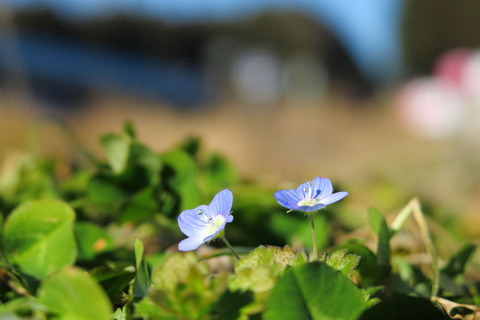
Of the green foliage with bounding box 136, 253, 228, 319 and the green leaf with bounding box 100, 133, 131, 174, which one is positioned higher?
the green foliage with bounding box 136, 253, 228, 319

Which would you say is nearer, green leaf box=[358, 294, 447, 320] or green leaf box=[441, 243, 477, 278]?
green leaf box=[358, 294, 447, 320]

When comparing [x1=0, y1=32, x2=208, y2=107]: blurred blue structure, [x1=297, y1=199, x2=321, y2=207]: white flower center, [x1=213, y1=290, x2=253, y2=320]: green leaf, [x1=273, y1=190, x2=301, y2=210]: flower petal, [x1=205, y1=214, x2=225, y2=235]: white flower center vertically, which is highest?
[x1=273, y1=190, x2=301, y2=210]: flower petal

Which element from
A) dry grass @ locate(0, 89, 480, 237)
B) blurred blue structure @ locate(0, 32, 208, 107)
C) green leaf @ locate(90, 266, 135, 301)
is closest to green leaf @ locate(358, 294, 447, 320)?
green leaf @ locate(90, 266, 135, 301)

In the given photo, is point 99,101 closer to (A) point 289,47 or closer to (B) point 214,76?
(B) point 214,76

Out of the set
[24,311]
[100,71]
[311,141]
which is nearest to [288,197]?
[24,311]

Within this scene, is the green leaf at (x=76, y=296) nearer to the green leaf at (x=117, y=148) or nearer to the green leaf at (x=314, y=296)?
the green leaf at (x=314, y=296)

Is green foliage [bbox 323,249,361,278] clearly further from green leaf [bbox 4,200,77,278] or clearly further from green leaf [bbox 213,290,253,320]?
green leaf [bbox 4,200,77,278]

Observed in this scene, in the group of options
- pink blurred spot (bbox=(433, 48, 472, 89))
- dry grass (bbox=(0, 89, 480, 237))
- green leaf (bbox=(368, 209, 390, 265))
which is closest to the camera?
green leaf (bbox=(368, 209, 390, 265))

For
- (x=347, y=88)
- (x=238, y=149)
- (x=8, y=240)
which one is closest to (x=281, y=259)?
(x=8, y=240)
